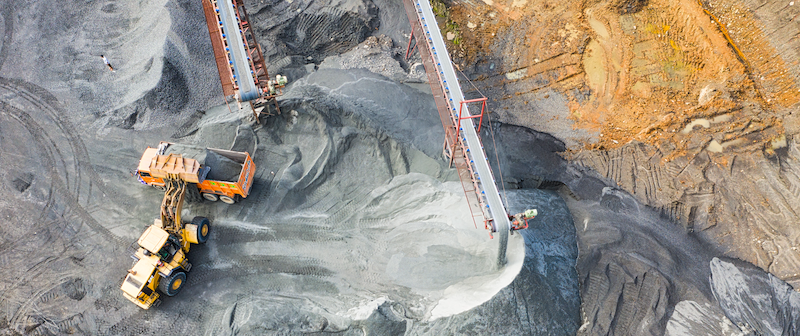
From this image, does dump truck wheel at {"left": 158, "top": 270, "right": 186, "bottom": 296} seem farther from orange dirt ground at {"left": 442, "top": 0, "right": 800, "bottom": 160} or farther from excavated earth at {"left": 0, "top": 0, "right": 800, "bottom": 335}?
orange dirt ground at {"left": 442, "top": 0, "right": 800, "bottom": 160}

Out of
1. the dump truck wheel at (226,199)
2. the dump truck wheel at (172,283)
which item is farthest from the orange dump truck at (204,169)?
the dump truck wheel at (172,283)

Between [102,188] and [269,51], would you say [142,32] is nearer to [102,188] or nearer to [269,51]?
[269,51]

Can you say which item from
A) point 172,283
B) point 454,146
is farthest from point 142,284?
point 454,146

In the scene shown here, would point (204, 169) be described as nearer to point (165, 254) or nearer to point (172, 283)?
point (165, 254)

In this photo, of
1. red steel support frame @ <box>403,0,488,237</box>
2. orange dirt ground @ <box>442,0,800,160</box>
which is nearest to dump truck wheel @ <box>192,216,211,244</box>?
red steel support frame @ <box>403,0,488,237</box>

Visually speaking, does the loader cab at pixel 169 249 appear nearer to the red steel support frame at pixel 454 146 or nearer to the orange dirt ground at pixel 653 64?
the red steel support frame at pixel 454 146
